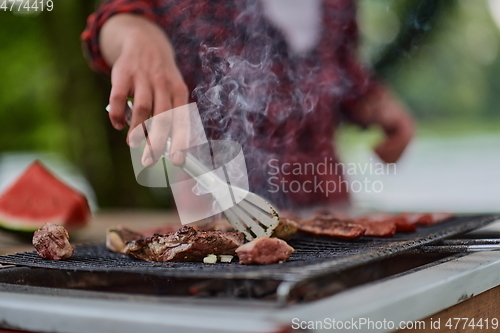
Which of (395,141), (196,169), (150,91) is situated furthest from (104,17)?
(395,141)

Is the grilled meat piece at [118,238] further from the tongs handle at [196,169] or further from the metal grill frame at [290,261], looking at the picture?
the tongs handle at [196,169]

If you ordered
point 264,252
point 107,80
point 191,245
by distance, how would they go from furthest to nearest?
point 107,80 < point 191,245 < point 264,252

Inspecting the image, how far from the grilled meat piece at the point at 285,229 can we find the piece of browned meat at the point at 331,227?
9 cm

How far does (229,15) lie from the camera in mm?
2840

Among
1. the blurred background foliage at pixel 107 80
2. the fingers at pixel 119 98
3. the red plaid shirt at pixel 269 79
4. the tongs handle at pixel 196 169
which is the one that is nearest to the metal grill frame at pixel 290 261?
the tongs handle at pixel 196 169

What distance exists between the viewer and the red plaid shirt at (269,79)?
210 centimetres

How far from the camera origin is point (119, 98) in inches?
62.9

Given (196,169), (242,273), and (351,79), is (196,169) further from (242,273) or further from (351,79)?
(351,79)

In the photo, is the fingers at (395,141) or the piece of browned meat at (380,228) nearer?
the piece of browned meat at (380,228)

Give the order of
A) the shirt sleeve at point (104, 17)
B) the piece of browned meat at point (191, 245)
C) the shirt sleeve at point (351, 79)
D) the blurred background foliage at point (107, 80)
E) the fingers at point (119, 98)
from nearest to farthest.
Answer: the piece of browned meat at point (191, 245) < the fingers at point (119, 98) < the shirt sleeve at point (104, 17) < the shirt sleeve at point (351, 79) < the blurred background foliage at point (107, 80)

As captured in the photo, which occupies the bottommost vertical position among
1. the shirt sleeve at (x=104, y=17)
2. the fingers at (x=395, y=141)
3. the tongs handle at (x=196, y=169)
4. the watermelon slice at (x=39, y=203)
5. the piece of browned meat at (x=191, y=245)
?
the watermelon slice at (x=39, y=203)

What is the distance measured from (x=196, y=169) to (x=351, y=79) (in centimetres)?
226

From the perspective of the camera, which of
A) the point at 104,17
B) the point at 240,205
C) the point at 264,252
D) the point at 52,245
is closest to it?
the point at 264,252

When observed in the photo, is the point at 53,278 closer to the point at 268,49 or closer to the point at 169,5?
the point at 169,5
